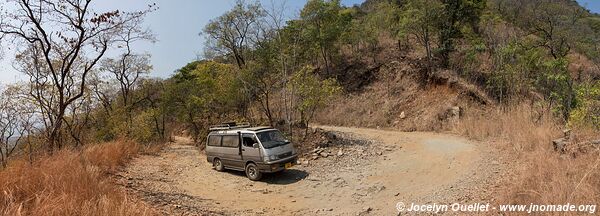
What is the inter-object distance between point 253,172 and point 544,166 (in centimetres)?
822

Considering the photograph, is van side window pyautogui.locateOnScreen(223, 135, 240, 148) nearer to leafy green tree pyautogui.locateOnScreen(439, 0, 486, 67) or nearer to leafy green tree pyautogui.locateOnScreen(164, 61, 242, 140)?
leafy green tree pyautogui.locateOnScreen(164, 61, 242, 140)

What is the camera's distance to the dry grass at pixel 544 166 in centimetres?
517

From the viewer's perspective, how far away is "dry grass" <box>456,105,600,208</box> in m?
5.17

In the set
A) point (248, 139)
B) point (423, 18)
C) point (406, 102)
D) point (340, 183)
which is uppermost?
point (423, 18)

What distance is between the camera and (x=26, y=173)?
5918 mm

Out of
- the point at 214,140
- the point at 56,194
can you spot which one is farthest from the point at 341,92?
the point at 56,194

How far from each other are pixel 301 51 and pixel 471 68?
41.7 ft

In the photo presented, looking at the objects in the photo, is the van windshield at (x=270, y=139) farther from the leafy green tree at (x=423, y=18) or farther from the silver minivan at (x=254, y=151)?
the leafy green tree at (x=423, y=18)

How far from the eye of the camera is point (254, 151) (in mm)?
11570

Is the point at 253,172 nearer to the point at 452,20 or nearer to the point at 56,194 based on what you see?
the point at 56,194

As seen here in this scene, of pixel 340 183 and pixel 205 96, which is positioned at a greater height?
pixel 205 96

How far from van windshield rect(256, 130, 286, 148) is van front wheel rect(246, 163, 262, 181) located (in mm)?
889

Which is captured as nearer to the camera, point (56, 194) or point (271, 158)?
point (56, 194)

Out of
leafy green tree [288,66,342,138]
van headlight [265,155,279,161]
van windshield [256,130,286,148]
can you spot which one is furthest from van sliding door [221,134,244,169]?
leafy green tree [288,66,342,138]
